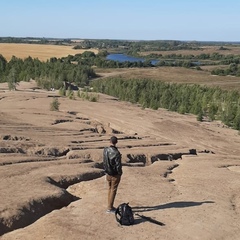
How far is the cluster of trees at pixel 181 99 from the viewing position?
6694 cm

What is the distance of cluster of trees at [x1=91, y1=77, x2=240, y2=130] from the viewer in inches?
2635

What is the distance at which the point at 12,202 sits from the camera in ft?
48.9

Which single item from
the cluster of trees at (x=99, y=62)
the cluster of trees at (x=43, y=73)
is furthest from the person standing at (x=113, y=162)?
the cluster of trees at (x=99, y=62)

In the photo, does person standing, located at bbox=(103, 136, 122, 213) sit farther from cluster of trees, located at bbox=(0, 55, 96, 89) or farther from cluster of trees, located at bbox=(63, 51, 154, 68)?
cluster of trees, located at bbox=(63, 51, 154, 68)

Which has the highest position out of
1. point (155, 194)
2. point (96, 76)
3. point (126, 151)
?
point (155, 194)

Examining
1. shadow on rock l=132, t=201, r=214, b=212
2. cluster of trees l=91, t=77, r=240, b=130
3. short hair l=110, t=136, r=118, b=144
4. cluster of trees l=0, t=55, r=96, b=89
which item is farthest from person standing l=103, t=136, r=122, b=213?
cluster of trees l=0, t=55, r=96, b=89

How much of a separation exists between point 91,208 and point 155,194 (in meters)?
3.55

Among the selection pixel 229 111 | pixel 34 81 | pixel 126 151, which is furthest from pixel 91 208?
pixel 34 81

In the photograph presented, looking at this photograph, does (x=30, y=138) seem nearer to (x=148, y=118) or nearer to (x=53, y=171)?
(x=53, y=171)

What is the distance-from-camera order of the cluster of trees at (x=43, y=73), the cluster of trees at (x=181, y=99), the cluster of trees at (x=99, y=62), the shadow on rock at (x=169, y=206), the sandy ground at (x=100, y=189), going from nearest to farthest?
1. the sandy ground at (x=100, y=189)
2. the shadow on rock at (x=169, y=206)
3. the cluster of trees at (x=181, y=99)
4. the cluster of trees at (x=43, y=73)
5. the cluster of trees at (x=99, y=62)

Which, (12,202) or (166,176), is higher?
(12,202)

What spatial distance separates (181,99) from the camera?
78.6 meters

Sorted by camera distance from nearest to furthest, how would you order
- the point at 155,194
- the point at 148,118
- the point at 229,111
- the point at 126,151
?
the point at 155,194 → the point at 126,151 → the point at 148,118 → the point at 229,111

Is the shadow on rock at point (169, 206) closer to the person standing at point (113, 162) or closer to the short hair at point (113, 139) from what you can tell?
the person standing at point (113, 162)
